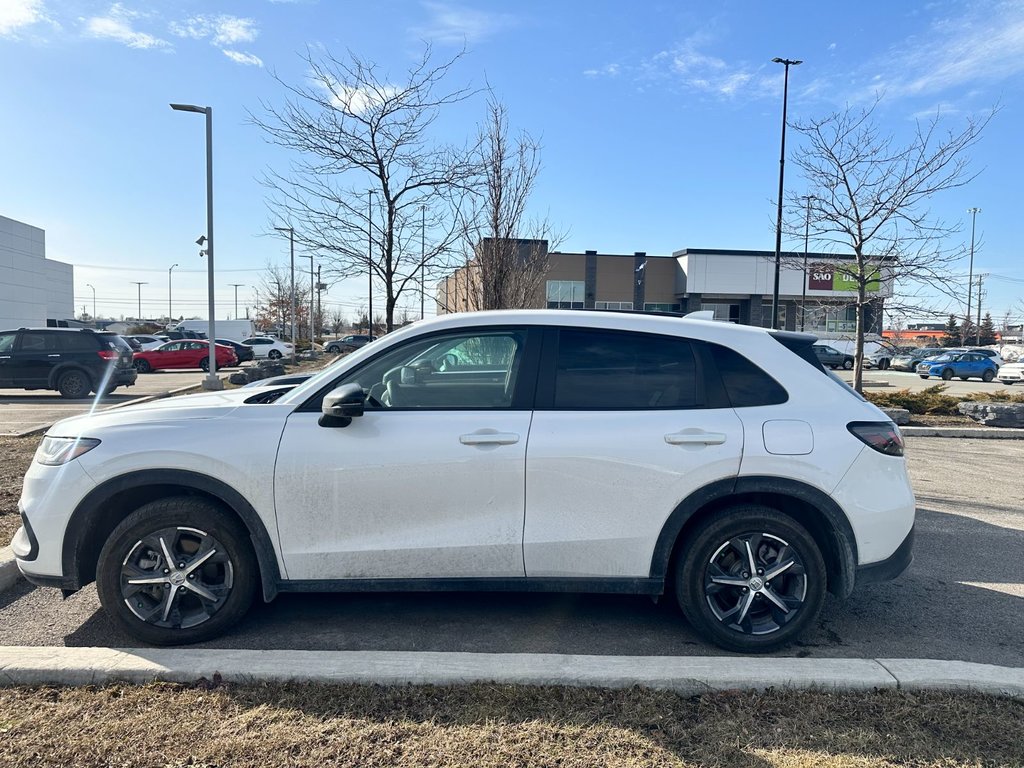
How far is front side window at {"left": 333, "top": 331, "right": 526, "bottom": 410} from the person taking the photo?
355 cm

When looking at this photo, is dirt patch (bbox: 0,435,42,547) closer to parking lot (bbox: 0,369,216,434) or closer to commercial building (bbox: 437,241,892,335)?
parking lot (bbox: 0,369,216,434)

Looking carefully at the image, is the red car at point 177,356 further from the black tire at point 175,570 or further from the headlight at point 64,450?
the black tire at point 175,570

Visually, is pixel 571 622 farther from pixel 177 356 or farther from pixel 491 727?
pixel 177 356

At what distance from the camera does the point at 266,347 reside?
40188mm

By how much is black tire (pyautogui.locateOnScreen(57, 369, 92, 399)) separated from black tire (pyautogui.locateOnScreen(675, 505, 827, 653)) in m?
17.0

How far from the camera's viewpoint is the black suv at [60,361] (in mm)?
16125

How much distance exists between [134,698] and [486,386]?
2.14 metres

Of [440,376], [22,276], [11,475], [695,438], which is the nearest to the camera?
[695,438]

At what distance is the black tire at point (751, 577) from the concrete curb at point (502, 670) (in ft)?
0.77

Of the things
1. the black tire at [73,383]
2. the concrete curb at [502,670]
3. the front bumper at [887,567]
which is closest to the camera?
the concrete curb at [502,670]

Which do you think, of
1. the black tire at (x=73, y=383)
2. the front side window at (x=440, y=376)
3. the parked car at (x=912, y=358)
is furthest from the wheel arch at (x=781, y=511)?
the parked car at (x=912, y=358)

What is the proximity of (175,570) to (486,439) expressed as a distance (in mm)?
1713

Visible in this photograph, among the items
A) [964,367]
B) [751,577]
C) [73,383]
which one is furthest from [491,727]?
[964,367]

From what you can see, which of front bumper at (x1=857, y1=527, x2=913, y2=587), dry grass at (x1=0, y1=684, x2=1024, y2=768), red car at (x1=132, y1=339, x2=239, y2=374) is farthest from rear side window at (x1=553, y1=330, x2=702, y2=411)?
red car at (x1=132, y1=339, x2=239, y2=374)
